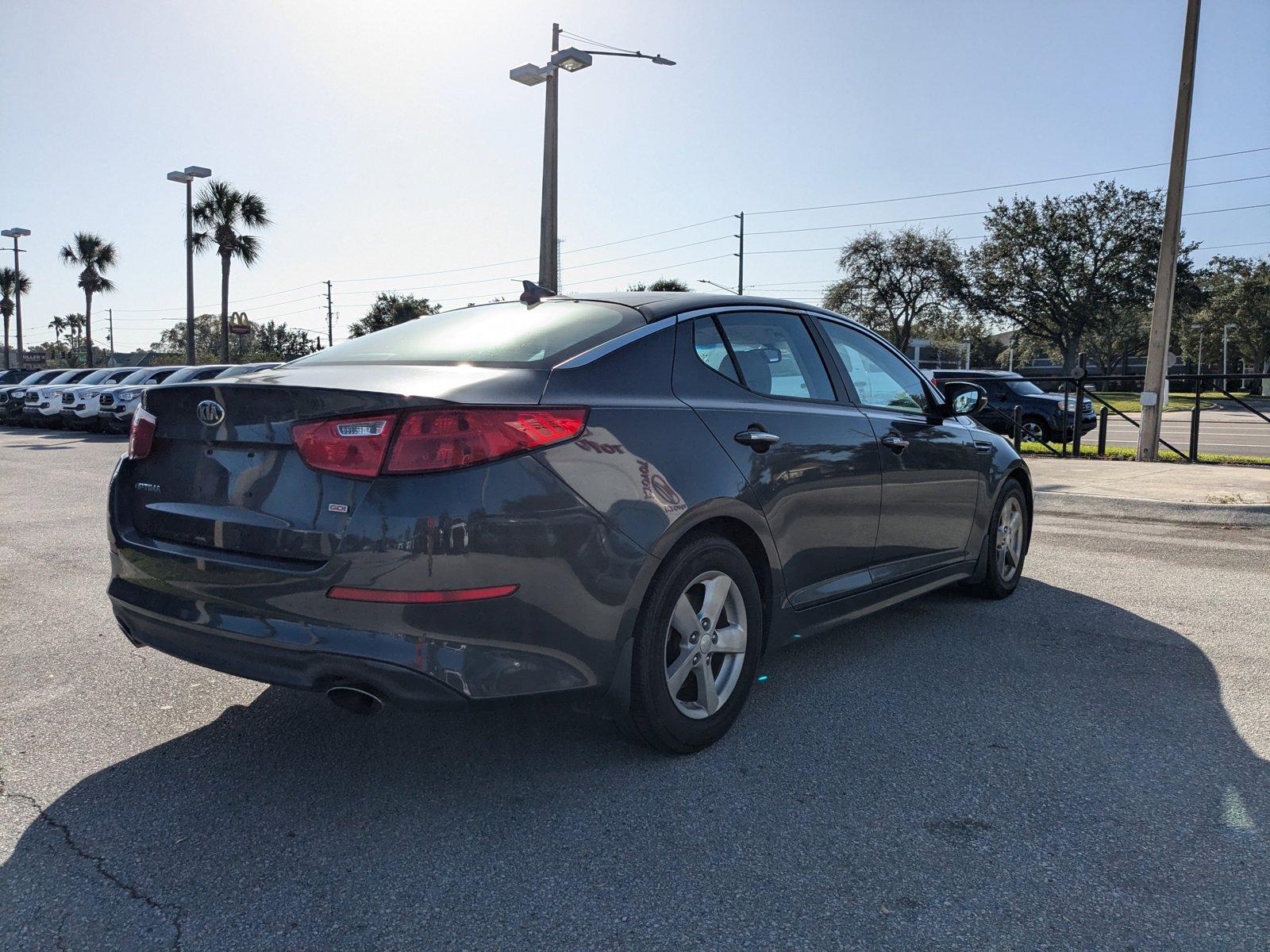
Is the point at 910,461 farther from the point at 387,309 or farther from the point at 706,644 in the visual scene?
the point at 387,309

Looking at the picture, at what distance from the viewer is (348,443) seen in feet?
8.84

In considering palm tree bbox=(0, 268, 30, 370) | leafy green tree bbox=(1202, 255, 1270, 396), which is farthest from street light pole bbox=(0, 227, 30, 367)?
leafy green tree bbox=(1202, 255, 1270, 396)

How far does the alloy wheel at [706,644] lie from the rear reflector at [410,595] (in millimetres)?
737

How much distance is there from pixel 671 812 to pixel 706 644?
0.60 metres

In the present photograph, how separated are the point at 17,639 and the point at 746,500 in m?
3.55

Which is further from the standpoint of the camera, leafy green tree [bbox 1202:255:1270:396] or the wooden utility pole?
leafy green tree [bbox 1202:255:1270:396]

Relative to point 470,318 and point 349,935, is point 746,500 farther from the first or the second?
point 349,935

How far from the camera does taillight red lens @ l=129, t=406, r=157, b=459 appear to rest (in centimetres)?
318

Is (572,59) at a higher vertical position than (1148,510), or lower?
higher

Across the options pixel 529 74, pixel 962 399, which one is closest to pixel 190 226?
pixel 529 74

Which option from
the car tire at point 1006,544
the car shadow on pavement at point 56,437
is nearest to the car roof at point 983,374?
the car tire at point 1006,544

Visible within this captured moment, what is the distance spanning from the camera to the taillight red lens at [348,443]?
8.75 feet

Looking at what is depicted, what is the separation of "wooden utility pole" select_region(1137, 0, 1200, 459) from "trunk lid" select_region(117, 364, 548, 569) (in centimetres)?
1348

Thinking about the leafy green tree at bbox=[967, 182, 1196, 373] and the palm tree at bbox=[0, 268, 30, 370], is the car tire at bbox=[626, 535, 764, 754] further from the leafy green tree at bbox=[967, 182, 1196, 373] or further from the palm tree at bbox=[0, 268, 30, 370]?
the palm tree at bbox=[0, 268, 30, 370]
